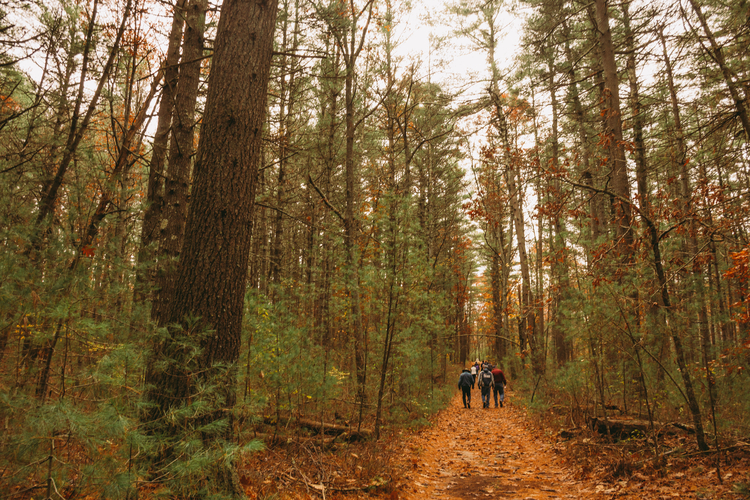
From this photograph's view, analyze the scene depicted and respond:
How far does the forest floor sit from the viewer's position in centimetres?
438

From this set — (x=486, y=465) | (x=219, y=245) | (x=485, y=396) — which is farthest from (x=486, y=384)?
(x=219, y=245)

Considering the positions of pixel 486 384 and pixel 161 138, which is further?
pixel 486 384

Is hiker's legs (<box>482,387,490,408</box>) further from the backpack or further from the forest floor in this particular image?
the forest floor

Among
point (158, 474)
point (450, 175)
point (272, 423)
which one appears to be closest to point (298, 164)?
point (450, 175)

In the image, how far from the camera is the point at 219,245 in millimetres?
3381

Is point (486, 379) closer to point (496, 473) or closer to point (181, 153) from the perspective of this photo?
point (496, 473)

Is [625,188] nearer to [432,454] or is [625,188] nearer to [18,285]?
[432,454]

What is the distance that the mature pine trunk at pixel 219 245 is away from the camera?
9.79 feet

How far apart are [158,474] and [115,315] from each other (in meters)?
1.19

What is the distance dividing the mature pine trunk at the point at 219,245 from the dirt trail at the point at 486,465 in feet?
10.6

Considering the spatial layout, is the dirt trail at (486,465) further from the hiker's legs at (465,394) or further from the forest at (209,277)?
the hiker's legs at (465,394)

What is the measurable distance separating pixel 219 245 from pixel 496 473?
5620 mm

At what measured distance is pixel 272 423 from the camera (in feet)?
20.9

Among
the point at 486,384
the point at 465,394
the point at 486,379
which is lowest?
the point at 465,394
